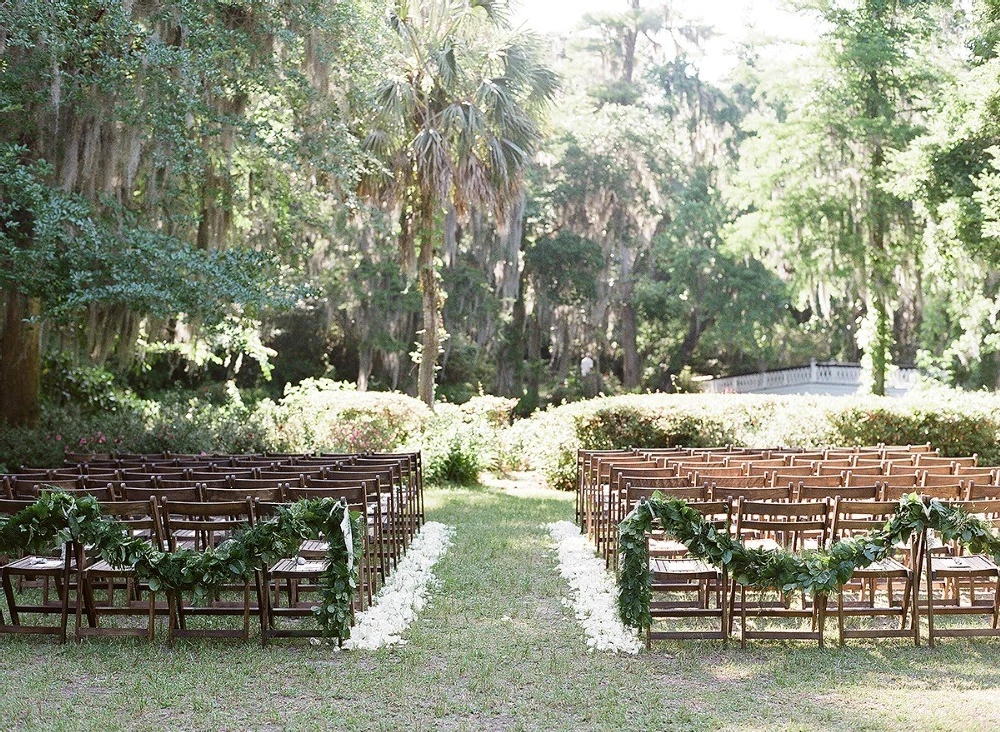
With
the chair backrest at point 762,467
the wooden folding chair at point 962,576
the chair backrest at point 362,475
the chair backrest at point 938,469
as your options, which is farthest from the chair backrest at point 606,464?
the wooden folding chair at point 962,576

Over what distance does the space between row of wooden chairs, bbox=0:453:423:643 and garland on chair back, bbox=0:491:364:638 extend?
10 cm

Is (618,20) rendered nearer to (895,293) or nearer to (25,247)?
(895,293)

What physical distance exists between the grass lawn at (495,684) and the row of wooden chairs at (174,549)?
190 mm

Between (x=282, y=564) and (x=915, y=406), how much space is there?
1242cm

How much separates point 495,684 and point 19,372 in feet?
34.3

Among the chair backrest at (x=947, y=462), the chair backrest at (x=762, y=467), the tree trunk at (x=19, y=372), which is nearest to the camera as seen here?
the chair backrest at (x=762, y=467)

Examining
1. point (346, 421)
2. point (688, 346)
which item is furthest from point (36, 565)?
point (688, 346)

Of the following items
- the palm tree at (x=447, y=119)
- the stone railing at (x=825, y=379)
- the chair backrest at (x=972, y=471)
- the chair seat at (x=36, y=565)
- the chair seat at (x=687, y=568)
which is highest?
the palm tree at (x=447, y=119)

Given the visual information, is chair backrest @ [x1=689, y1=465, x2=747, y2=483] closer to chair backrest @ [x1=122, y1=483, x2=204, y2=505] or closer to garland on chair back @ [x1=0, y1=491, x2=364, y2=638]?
garland on chair back @ [x1=0, y1=491, x2=364, y2=638]

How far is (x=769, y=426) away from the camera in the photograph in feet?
53.6

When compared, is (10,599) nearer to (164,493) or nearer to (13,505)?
(13,505)

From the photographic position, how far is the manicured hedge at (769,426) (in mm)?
16094

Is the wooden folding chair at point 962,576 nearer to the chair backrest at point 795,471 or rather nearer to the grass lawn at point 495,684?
the grass lawn at point 495,684

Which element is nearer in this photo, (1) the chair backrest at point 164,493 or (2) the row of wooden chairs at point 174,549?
(2) the row of wooden chairs at point 174,549
